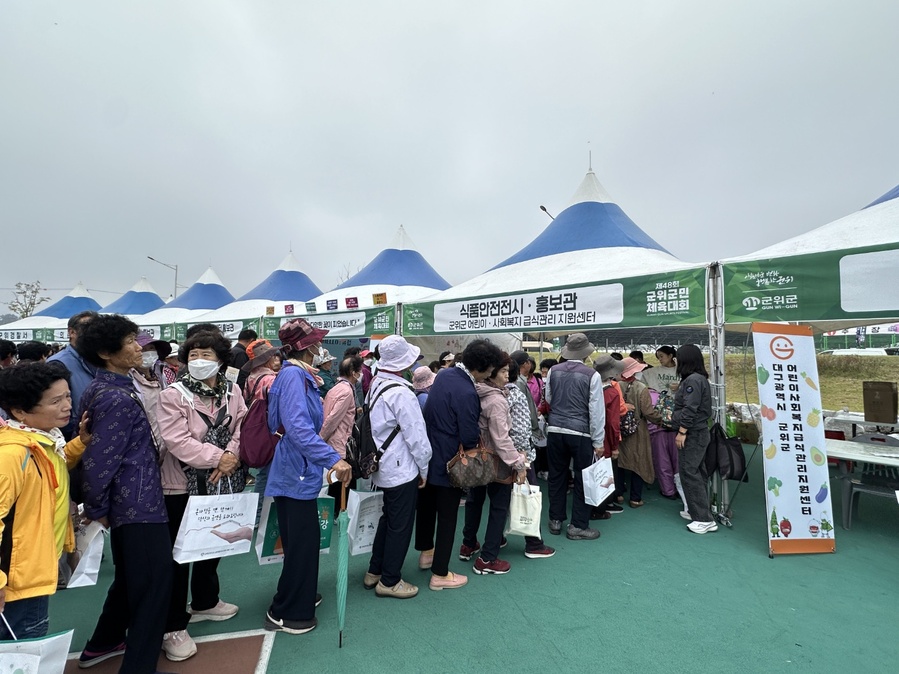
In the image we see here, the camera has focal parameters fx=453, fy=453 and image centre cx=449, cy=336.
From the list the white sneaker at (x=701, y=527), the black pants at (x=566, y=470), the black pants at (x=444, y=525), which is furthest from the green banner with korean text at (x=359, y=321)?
the white sneaker at (x=701, y=527)

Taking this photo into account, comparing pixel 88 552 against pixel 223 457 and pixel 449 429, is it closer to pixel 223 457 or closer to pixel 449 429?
pixel 223 457

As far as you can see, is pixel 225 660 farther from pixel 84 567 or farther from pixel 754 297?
pixel 754 297

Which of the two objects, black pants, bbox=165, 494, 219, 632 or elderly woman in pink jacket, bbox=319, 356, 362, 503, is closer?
black pants, bbox=165, 494, 219, 632

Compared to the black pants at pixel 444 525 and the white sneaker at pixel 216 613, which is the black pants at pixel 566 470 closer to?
the black pants at pixel 444 525

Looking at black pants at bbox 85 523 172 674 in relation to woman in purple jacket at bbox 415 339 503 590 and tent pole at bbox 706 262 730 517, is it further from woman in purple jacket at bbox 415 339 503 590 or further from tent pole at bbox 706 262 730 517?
tent pole at bbox 706 262 730 517

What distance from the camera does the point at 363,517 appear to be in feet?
9.02

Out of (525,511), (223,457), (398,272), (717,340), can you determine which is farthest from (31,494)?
(398,272)

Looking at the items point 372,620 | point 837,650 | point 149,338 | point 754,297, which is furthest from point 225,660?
point 754,297

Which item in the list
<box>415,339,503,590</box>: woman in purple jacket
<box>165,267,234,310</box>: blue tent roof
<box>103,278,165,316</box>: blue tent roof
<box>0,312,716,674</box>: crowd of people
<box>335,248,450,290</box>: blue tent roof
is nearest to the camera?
<box>0,312,716,674</box>: crowd of people

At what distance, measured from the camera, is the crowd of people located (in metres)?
1.52

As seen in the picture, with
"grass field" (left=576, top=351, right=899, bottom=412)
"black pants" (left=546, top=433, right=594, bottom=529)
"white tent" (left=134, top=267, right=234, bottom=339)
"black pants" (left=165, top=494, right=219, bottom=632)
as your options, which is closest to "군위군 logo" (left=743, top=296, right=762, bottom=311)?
"black pants" (left=546, top=433, right=594, bottom=529)

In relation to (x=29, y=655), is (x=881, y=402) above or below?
above

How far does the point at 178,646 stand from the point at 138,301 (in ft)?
65.4

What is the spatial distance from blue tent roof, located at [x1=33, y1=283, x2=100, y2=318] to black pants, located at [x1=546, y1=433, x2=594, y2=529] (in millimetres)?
20838
